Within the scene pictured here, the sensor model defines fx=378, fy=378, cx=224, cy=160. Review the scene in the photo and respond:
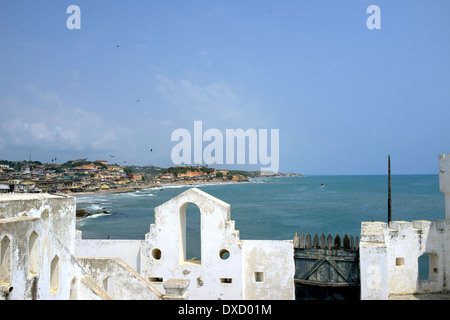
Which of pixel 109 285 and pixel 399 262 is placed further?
pixel 399 262

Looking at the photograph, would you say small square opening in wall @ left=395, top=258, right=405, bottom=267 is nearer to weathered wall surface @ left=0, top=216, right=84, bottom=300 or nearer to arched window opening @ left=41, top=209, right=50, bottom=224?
weathered wall surface @ left=0, top=216, right=84, bottom=300

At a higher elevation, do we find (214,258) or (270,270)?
(214,258)

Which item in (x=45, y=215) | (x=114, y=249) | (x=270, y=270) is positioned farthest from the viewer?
(x=114, y=249)

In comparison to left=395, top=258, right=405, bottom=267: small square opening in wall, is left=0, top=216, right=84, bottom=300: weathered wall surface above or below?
above

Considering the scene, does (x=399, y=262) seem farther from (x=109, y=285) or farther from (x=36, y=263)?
(x=36, y=263)

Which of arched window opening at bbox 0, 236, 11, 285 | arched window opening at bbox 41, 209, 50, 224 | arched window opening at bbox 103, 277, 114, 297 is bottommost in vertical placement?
arched window opening at bbox 103, 277, 114, 297

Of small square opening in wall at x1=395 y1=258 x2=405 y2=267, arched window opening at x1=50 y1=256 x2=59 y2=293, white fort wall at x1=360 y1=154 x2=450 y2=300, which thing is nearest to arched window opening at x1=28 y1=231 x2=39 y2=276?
arched window opening at x1=50 y1=256 x2=59 y2=293

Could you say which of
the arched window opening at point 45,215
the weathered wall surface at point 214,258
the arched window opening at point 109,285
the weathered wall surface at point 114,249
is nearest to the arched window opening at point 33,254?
the arched window opening at point 45,215

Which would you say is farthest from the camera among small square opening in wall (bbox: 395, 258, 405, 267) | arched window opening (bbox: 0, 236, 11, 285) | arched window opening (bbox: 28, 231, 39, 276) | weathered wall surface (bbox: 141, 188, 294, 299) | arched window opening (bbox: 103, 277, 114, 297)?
small square opening in wall (bbox: 395, 258, 405, 267)

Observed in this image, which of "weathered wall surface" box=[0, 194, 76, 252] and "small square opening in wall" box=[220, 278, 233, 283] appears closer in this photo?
"weathered wall surface" box=[0, 194, 76, 252]

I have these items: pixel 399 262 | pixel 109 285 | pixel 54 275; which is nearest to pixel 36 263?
pixel 54 275
